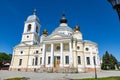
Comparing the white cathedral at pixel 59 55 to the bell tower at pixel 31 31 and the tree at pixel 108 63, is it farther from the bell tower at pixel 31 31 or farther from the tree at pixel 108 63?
the tree at pixel 108 63

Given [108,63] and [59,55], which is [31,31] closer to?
[59,55]

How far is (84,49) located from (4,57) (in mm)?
47606

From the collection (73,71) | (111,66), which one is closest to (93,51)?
(73,71)

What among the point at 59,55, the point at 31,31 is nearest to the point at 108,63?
the point at 59,55

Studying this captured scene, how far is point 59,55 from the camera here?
35031mm

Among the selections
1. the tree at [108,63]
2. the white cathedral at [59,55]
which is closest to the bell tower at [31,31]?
the white cathedral at [59,55]

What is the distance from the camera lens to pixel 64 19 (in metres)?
48.4

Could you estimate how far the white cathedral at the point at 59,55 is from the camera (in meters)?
33.0

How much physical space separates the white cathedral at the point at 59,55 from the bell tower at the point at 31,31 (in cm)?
297

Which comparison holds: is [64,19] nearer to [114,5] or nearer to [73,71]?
[73,71]

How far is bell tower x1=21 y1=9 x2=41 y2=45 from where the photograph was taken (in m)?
43.6

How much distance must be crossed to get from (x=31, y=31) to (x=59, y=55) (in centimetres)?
1513

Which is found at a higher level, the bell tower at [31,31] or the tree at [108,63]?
the bell tower at [31,31]

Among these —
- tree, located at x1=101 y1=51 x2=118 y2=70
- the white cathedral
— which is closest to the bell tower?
the white cathedral
